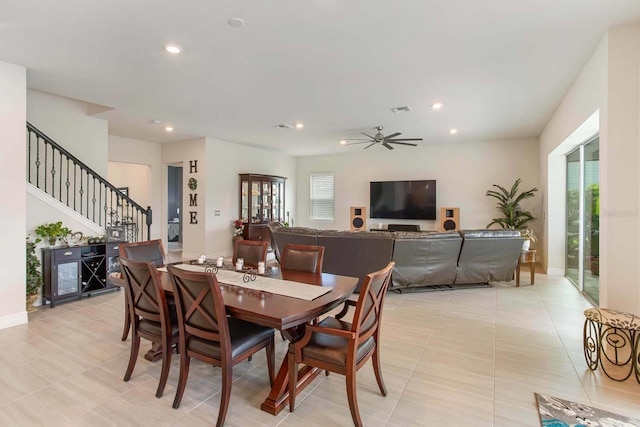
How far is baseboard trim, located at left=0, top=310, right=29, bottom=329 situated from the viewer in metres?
3.51

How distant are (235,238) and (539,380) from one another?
6567 mm

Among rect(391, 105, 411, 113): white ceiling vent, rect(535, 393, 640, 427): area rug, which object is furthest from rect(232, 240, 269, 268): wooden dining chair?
rect(391, 105, 411, 113): white ceiling vent

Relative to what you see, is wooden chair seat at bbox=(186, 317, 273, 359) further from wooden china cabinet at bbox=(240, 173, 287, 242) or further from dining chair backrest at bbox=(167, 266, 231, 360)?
wooden china cabinet at bbox=(240, 173, 287, 242)

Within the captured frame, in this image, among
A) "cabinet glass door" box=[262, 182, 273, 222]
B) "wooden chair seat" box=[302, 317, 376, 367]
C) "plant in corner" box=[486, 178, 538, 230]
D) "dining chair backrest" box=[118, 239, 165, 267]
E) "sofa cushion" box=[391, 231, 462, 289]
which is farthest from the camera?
"cabinet glass door" box=[262, 182, 273, 222]

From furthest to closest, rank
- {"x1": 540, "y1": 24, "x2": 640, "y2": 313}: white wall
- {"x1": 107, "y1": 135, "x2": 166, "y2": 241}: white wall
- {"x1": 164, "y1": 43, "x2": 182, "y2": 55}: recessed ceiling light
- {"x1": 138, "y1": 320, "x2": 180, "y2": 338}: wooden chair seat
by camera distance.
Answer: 1. {"x1": 107, "y1": 135, "x2": 166, "y2": 241}: white wall
2. {"x1": 164, "y1": 43, "x2": 182, "y2": 55}: recessed ceiling light
3. {"x1": 540, "y1": 24, "x2": 640, "y2": 313}: white wall
4. {"x1": 138, "y1": 320, "x2": 180, "y2": 338}: wooden chair seat

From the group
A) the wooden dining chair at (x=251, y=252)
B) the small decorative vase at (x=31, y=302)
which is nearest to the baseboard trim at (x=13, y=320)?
the small decorative vase at (x=31, y=302)

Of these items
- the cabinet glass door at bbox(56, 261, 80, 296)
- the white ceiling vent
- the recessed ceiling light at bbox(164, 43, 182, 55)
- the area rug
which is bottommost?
the area rug

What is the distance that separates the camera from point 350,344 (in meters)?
1.91

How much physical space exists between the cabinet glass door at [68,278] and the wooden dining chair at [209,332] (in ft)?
10.5

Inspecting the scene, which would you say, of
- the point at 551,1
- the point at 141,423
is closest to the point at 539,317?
the point at 551,1

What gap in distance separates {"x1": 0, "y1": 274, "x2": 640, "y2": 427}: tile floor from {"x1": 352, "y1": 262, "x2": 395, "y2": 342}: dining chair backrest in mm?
566

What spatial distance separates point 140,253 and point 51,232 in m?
1.87

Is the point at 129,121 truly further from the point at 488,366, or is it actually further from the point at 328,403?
the point at 488,366

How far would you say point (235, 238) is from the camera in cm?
790
